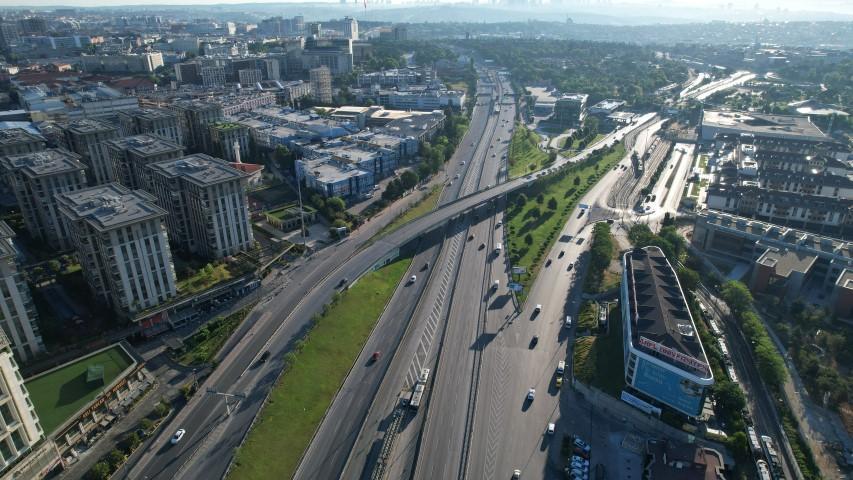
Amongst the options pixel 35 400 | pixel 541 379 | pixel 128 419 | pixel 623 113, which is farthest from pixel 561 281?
pixel 623 113

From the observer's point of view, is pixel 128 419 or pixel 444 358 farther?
pixel 444 358

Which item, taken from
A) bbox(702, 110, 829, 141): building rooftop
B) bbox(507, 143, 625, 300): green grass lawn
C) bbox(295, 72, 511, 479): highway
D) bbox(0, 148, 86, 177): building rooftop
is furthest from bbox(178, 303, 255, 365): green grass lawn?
bbox(702, 110, 829, 141): building rooftop

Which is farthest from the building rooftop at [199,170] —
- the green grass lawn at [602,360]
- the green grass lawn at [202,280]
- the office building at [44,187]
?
the green grass lawn at [602,360]

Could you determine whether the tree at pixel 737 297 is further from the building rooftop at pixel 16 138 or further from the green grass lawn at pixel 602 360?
the building rooftop at pixel 16 138

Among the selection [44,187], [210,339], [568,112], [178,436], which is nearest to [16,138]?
[44,187]

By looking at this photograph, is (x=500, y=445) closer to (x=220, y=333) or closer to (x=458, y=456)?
(x=458, y=456)

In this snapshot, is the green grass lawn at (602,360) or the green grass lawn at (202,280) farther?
the green grass lawn at (202,280)
